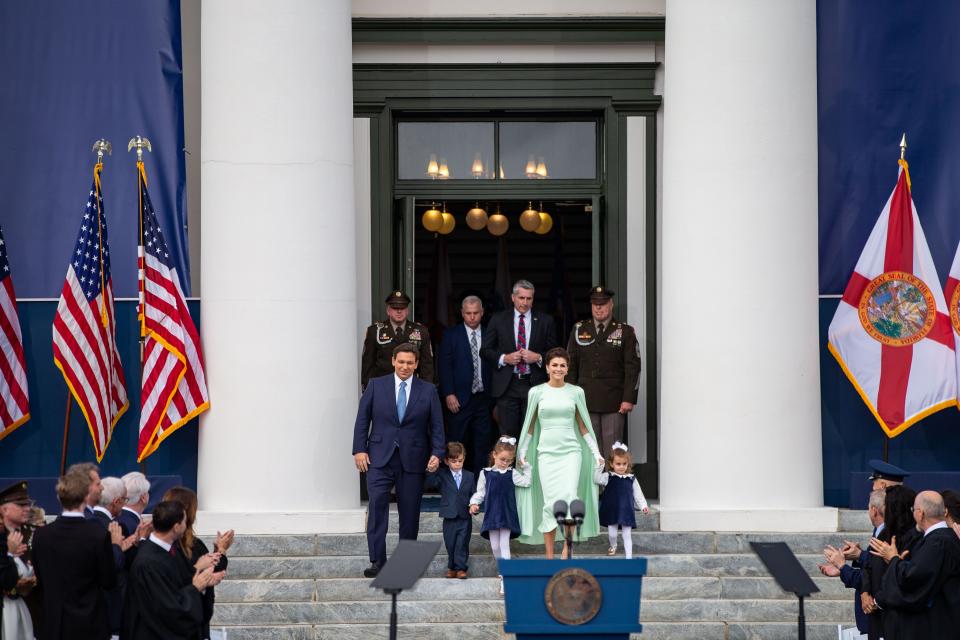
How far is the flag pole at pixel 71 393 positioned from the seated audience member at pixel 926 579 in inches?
311

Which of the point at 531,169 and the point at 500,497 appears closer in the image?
the point at 500,497

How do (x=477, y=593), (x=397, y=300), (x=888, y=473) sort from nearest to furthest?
(x=888, y=473)
(x=477, y=593)
(x=397, y=300)

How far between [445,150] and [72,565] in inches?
336

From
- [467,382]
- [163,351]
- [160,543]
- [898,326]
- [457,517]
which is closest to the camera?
[160,543]

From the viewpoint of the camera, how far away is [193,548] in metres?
10.4

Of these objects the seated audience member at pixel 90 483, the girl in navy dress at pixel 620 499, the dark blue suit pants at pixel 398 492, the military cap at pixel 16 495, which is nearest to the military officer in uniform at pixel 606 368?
the girl in navy dress at pixel 620 499

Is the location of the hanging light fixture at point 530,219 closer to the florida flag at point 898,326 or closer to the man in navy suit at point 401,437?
the florida flag at point 898,326

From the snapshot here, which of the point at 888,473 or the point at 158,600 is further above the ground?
the point at 888,473

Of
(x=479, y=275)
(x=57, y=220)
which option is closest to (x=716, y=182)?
(x=57, y=220)

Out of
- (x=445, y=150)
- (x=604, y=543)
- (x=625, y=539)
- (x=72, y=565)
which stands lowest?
(x=604, y=543)

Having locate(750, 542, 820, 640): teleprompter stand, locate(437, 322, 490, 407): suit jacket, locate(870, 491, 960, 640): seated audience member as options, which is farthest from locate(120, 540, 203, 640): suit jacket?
locate(437, 322, 490, 407): suit jacket

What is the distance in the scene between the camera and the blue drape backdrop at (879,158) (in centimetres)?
1598

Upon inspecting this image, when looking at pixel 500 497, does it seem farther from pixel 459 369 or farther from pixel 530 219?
pixel 530 219

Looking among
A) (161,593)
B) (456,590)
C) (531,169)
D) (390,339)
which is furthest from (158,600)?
(531,169)
